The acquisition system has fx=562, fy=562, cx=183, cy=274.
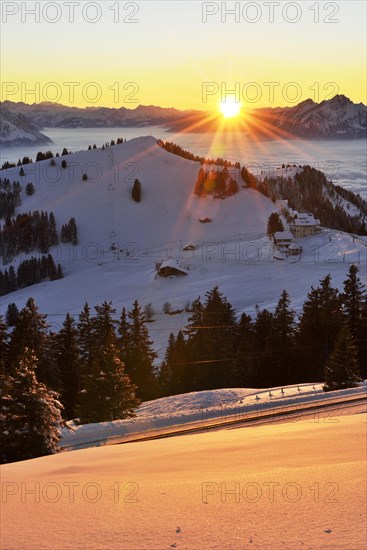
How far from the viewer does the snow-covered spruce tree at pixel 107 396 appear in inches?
984

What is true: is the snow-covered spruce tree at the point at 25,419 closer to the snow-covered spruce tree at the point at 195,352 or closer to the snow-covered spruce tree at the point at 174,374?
the snow-covered spruce tree at the point at 174,374

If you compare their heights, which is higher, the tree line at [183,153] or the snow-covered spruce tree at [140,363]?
the tree line at [183,153]

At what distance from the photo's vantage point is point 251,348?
41375 millimetres

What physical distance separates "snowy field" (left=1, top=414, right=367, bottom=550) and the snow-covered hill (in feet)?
188

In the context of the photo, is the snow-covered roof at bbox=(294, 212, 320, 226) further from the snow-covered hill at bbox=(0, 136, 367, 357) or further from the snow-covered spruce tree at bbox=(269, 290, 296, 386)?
the snow-covered spruce tree at bbox=(269, 290, 296, 386)

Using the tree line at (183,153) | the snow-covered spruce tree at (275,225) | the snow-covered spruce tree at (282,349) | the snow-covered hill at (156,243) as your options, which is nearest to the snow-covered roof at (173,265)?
the snow-covered hill at (156,243)

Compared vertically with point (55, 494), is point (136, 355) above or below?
below

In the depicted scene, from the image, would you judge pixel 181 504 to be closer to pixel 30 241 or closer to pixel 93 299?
pixel 93 299

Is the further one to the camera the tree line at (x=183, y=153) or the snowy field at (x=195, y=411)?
the tree line at (x=183, y=153)

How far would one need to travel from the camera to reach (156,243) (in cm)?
13850

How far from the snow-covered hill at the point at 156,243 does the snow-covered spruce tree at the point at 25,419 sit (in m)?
48.4

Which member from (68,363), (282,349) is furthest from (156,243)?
(68,363)

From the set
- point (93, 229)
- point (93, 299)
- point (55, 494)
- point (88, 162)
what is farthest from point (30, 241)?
point (55, 494)

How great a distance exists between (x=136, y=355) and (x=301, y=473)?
114ft
